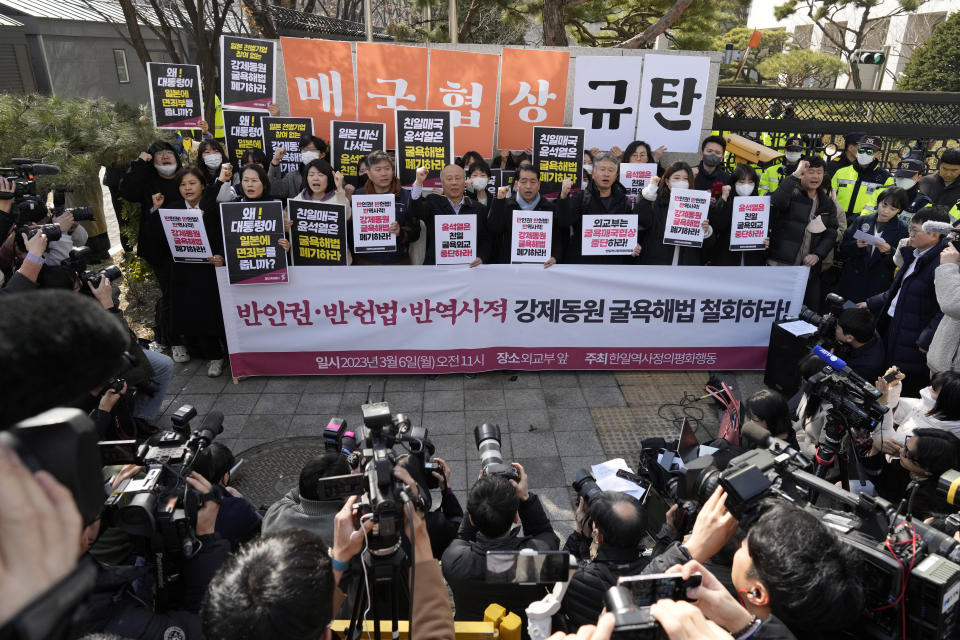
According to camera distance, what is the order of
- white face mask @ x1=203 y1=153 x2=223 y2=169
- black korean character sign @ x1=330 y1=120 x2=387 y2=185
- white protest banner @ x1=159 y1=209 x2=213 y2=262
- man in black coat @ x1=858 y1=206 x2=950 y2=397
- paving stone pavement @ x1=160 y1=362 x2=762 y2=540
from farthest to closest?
1. black korean character sign @ x1=330 y1=120 x2=387 y2=185
2. white face mask @ x1=203 y1=153 x2=223 y2=169
3. white protest banner @ x1=159 y1=209 x2=213 y2=262
4. paving stone pavement @ x1=160 y1=362 x2=762 y2=540
5. man in black coat @ x1=858 y1=206 x2=950 y2=397

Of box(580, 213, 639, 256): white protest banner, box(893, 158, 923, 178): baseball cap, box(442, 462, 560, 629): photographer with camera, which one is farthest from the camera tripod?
box(893, 158, 923, 178): baseball cap

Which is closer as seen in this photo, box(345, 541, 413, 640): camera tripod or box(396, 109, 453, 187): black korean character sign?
box(345, 541, 413, 640): camera tripod

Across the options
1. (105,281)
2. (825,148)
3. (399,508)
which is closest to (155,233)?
(105,281)

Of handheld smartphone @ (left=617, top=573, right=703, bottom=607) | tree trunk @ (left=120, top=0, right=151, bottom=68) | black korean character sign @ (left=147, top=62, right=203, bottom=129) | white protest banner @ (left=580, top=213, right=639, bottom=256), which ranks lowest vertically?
handheld smartphone @ (left=617, top=573, right=703, bottom=607)

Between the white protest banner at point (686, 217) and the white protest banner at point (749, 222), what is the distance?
1.05 feet

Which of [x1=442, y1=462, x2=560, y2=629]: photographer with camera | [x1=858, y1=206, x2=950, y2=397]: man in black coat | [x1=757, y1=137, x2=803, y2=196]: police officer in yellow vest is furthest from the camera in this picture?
[x1=757, y1=137, x2=803, y2=196]: police officer in yellow vest

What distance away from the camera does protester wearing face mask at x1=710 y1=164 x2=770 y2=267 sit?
6.68 meters

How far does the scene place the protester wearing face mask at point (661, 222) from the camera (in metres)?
6.59

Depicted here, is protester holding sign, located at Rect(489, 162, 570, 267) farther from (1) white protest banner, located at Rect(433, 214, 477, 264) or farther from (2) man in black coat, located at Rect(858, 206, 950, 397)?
(2) man in black coat, located at Rect(858, 206, 950, 397)

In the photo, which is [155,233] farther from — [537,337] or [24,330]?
[24,330]

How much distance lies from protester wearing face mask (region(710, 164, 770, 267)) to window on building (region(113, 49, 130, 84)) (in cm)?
2457

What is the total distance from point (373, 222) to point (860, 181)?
606cm

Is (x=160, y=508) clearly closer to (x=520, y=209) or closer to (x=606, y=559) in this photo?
(x=606, y=559)

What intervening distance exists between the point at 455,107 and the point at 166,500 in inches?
259
